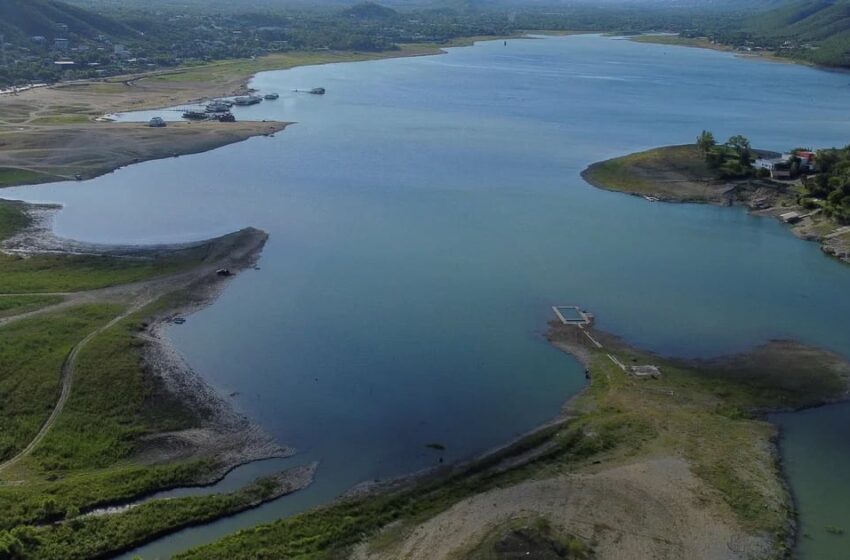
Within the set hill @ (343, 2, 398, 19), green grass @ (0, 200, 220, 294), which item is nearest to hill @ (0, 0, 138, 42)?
green grass @ (0, 200, 220, 294)

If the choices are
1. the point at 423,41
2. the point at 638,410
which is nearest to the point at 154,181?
the point at 638,410

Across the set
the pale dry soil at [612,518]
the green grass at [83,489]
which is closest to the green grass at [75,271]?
the green grass at [83,489]

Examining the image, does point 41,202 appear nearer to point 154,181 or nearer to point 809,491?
point 154,181

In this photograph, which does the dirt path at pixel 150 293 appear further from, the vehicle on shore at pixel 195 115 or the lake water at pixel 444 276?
the vehicle on shore at pixel 195 115

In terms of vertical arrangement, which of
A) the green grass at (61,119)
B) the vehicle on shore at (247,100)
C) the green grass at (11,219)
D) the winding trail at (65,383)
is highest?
the vehicle on shore at (247,100)

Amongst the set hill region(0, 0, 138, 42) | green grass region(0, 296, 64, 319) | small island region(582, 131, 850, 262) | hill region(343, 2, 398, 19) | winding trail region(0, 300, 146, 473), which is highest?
hill region(343, 2, 398, 19)

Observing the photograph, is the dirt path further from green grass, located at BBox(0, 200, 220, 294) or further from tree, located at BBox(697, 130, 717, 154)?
tree, located at BBox(697, 130, 717, 154)

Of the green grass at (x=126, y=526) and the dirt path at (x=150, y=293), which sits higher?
the dirt path at (x=150, y=293)
